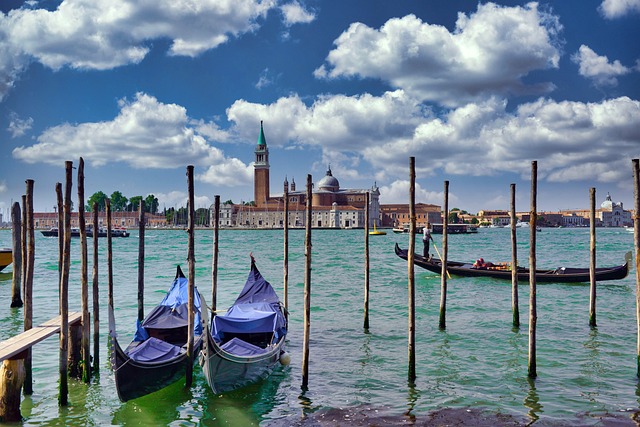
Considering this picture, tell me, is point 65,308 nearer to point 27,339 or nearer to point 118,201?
point 27,339

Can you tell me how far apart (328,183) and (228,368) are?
312 feet

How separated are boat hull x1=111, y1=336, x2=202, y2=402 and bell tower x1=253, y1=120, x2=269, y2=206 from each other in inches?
3429

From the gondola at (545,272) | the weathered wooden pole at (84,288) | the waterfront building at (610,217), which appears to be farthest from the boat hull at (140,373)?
the waterfront building at (610,217)

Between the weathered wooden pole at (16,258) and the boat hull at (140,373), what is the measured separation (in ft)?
22.8

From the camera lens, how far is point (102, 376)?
664 centimetres

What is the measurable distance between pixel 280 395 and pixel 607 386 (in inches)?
140

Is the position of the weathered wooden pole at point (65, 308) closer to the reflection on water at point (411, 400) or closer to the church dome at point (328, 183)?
the reflection on water at point (411, 400)

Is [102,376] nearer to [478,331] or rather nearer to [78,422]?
[78,422]

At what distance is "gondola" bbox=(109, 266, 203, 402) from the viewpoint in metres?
5.39

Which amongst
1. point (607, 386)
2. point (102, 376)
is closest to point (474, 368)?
point (607, 386)

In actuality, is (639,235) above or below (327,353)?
above

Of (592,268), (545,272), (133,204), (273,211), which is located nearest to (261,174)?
(273,211)

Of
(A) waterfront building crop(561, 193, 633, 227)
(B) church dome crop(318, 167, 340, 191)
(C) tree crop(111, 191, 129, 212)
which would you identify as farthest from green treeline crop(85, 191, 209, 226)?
(A) waterfront building crop(561, 193, 633, 227)

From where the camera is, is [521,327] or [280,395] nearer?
[280,395]
